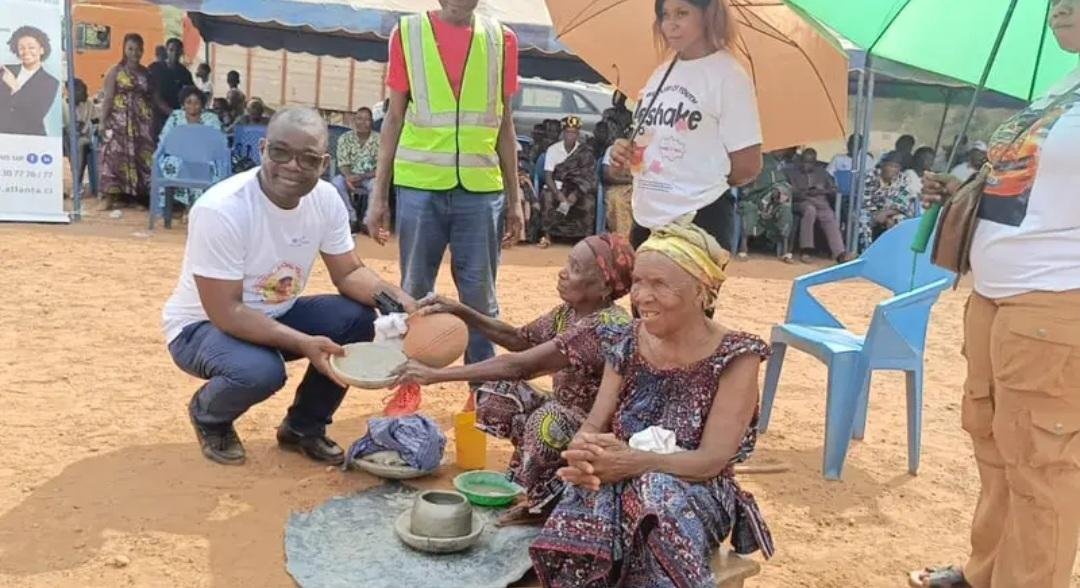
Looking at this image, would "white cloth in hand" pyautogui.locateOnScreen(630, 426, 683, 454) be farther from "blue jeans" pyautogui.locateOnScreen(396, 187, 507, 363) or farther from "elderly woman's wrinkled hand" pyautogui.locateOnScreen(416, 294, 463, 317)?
"blue jeans" pyautogui.locateOnScreen(396, 187, 507, 363)

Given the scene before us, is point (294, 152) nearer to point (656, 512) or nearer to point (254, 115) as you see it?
point (656, 512)

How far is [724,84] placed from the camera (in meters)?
3.42

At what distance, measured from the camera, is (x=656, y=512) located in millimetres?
2439

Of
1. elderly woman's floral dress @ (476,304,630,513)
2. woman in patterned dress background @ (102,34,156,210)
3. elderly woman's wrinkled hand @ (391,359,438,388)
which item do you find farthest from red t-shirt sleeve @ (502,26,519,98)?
woman in patterned dress background @ (102,34,156,210)

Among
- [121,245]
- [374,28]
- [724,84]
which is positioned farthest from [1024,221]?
[374,28]

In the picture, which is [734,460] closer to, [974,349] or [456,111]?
[974,349]

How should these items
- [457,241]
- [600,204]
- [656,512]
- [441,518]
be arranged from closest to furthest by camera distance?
[656,512]
[441,518]
[457,241]
[600,204]

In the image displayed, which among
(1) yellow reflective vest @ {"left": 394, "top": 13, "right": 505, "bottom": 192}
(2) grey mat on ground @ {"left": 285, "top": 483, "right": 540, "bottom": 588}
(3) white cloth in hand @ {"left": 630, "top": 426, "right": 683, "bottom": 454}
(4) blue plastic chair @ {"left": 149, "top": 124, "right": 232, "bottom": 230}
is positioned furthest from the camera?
(4) blue plastic chair @ {"left": 149, "top": 124, "right": 232, "bottom": 230}

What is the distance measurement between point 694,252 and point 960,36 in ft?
4.46

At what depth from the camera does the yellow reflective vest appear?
3.96 metres

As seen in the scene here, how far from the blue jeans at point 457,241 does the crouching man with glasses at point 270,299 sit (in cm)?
30

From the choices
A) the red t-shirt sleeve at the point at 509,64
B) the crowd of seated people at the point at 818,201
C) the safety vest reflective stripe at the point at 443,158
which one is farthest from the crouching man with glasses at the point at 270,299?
the crowd of seated people at the point at 818,201

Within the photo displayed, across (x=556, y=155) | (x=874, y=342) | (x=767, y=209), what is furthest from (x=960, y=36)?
(x=556, y=155)

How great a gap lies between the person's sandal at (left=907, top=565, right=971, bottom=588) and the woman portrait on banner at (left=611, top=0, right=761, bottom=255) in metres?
1.21
